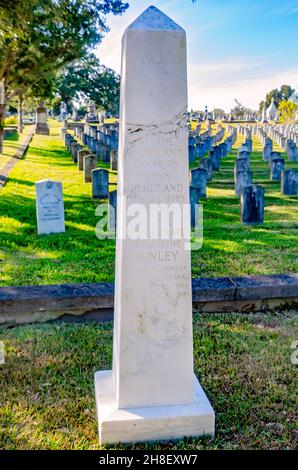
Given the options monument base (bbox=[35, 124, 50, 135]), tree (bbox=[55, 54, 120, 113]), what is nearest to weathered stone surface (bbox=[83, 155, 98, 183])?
tree (bbox=[55, 54, 120, 113])

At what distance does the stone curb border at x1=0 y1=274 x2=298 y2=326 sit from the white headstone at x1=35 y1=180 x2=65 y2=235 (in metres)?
3.24

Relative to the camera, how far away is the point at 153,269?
2.81m

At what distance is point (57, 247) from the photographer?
7.01m

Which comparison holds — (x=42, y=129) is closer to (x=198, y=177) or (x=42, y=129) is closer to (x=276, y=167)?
(x=276, y=167)

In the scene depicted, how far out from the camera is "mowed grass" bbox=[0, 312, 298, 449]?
2930 millimetres

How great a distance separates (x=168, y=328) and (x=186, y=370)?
0.31m

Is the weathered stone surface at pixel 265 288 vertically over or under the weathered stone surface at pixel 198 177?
under

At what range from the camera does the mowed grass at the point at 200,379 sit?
9.61 feet

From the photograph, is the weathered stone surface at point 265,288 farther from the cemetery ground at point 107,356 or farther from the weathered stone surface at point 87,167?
the weathered stone surface at point 87,167

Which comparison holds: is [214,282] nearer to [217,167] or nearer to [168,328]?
[168,328]

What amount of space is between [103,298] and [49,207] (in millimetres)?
3676

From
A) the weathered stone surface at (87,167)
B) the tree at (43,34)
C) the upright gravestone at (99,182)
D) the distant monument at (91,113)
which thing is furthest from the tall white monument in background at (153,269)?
the distant monument at (91,113)

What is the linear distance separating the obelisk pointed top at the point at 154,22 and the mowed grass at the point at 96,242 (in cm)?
327

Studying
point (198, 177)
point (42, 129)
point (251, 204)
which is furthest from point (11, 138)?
point (251, 204)
